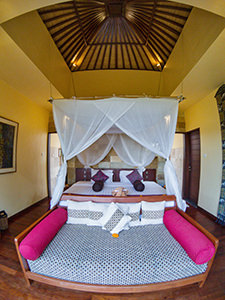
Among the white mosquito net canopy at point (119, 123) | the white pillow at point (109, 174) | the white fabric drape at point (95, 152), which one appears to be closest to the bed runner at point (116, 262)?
the white mosquito net canopy at point (119, 123)

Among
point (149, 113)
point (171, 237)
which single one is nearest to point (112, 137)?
point (149, 113)

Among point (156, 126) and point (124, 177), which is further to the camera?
point (124, 177)

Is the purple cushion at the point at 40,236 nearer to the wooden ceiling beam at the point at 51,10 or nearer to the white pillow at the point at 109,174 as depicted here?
the white pillow at the point at 109,174

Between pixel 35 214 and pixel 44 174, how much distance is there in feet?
4.73

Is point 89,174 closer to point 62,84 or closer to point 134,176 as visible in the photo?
point 134,176

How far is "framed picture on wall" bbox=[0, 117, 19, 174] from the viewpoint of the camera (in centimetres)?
280

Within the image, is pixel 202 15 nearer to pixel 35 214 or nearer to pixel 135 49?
pixel 135 49

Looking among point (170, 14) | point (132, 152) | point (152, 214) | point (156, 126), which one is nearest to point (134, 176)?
point (132, 152)

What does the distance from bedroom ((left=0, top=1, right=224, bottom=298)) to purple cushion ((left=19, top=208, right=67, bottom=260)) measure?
1738 millimetres

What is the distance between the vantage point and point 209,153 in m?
3.38

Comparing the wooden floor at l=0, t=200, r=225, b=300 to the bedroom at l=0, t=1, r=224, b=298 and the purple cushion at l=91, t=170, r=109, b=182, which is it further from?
the purple cushion at l=91, t=170, r=109, b=182

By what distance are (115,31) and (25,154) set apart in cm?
389

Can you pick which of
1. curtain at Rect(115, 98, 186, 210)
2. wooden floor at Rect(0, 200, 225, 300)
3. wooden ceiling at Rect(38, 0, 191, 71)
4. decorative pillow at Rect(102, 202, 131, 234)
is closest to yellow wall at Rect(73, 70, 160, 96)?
wooden ceiling at Rect(38, 0, 191, 71)

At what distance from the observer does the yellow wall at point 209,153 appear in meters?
3.10
